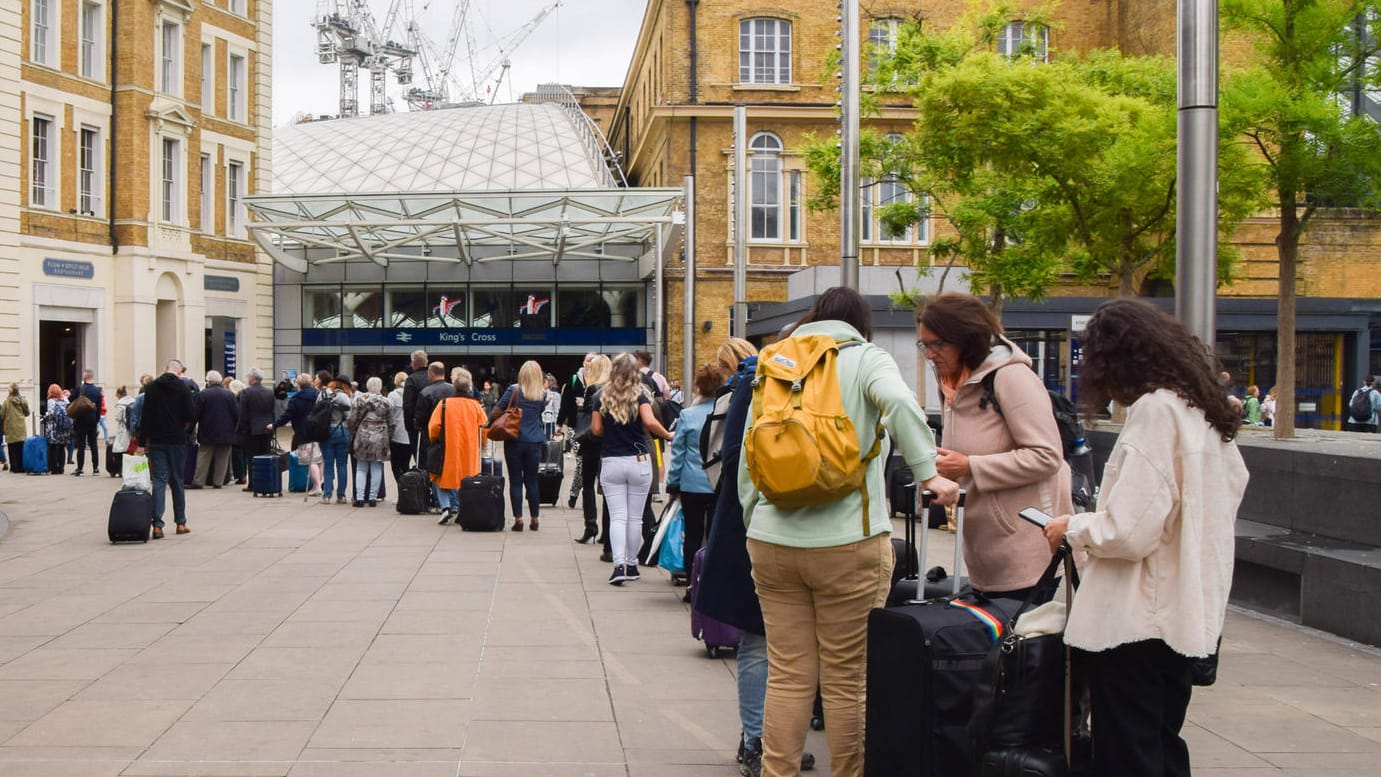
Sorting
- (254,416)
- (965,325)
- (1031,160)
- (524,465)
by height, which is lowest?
(524,465)

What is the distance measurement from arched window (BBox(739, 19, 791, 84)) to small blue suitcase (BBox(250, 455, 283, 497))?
1098 inches

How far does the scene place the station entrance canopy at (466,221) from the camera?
127ft

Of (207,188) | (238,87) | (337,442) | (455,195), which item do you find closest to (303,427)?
(337,442)

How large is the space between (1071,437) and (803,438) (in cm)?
181

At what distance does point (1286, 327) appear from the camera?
1448cm

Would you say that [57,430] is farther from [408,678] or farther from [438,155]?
[438,155]

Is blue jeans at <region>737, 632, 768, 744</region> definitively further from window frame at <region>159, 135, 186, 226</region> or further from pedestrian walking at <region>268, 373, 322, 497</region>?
window frame at <region>159, 135, 186, 226</region>

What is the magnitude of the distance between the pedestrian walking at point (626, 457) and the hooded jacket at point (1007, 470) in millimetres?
5972

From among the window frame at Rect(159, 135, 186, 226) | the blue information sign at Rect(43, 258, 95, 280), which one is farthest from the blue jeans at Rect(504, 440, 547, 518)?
the window frame at Rect(159, 135, 186, 226)

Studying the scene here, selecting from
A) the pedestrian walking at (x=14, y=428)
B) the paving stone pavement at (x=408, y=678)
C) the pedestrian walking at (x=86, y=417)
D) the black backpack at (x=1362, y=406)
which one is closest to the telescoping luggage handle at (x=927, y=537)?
the paving stone pavement at (x=408, y=678)

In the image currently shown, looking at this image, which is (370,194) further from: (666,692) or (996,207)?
(666,692)

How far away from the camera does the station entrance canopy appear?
3869 centimetres

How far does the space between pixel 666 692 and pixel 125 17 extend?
34943mm

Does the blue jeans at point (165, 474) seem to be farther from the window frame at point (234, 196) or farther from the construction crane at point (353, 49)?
the construction crane at point (353, 49)
